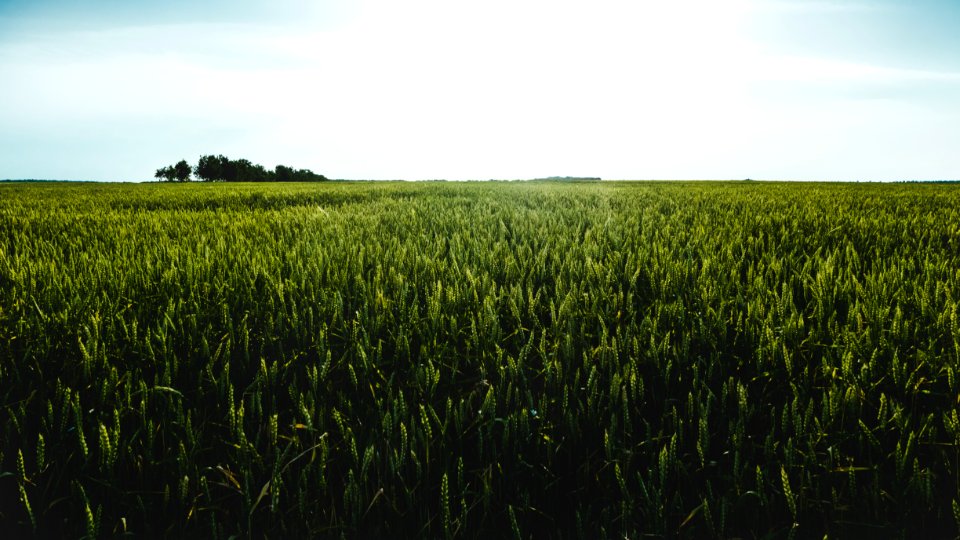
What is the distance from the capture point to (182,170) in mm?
82625

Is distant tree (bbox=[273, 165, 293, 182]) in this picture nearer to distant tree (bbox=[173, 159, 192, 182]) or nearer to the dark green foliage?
the dark green foliage

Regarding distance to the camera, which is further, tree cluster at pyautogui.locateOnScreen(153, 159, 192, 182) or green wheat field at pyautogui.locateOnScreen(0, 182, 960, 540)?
tree cluster at pyautogui.locateOnScreen(153, 159, 192, 182)

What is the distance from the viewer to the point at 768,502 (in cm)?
79

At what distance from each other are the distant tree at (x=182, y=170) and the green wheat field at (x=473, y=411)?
3762 inches

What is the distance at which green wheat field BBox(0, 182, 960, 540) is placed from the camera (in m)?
0.79

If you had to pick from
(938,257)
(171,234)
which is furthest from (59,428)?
(938,257)

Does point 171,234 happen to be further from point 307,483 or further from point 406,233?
point 307,483

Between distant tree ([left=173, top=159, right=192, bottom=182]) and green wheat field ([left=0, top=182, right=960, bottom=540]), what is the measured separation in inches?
3762

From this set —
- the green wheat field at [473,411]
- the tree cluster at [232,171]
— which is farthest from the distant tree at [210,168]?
the green wheat field at [473,411]

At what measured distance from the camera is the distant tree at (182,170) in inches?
3253

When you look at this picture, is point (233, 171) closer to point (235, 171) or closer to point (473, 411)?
point (235, 171)

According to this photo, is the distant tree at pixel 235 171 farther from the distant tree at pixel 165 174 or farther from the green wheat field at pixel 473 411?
the green wheat field at pixel 473 411

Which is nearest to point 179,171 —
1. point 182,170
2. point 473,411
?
point 182,170

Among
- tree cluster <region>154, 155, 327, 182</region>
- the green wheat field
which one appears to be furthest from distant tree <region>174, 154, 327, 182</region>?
the green wheat field
